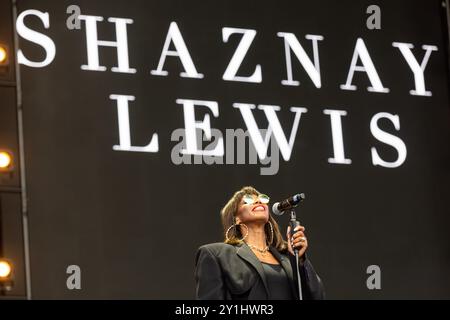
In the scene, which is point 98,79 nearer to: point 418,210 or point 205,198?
point 205,198

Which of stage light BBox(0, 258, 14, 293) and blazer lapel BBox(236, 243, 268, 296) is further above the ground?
stage light BBox(0, 258, 14, 293)

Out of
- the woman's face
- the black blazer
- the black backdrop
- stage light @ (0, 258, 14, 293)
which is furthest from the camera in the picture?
the black backdrop

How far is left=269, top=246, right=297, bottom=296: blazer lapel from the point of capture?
564 centimetres

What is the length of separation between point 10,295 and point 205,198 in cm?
126

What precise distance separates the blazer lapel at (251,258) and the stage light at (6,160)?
152 cm

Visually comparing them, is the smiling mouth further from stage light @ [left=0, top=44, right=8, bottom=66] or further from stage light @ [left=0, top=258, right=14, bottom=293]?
stage light @ [left=0, top=44, right=8, bottom=66]

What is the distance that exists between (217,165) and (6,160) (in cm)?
122

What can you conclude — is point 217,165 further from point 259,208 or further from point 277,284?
point 277,284

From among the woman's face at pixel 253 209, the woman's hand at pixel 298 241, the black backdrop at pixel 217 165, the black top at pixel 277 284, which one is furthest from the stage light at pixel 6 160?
the woman's hand at pixel 298 241

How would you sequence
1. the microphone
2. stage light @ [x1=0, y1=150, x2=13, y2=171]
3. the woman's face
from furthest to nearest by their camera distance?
stage light @ [x1=0, y1=150, x2=13, y2=171]
the woman's face
the microphone

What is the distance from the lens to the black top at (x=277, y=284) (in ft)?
18.4

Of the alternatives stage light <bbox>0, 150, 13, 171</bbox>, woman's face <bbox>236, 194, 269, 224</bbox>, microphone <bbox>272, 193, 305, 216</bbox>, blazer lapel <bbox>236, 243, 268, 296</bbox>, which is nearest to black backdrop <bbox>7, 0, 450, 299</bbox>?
stage light <bbox>0, 150, 13, 171</bbox>

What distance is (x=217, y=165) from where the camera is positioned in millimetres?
7027

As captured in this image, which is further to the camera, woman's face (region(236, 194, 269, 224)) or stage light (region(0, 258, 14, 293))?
stage light (region(0, 258, 14, 293))
